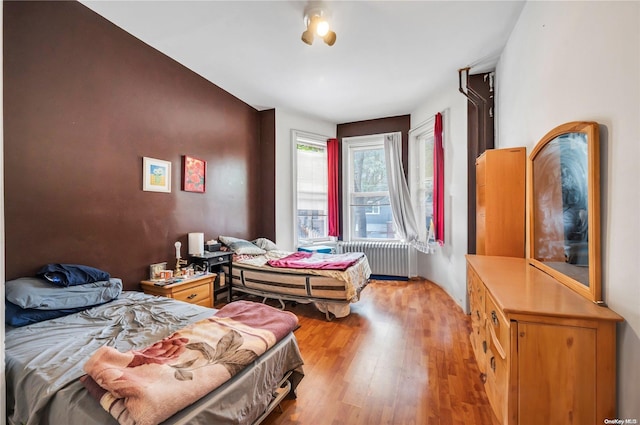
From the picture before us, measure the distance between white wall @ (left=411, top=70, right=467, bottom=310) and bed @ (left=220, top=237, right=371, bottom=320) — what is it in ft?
3.88

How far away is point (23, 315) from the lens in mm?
1517

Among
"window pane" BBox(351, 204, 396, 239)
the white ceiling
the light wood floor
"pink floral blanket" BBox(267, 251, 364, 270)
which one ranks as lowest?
the light wood floor

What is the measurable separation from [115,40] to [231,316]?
8.90 feet

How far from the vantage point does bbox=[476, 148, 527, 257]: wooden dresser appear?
6.81 ft

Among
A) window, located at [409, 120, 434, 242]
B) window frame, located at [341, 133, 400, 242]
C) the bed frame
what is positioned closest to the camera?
the bed frame

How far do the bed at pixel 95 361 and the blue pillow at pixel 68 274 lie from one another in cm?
22

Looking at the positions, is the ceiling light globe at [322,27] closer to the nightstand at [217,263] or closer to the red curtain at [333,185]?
the nightstand at [217,263]

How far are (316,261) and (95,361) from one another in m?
2.38

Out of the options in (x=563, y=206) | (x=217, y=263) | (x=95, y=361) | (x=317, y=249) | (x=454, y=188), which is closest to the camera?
(x=95, y=361)

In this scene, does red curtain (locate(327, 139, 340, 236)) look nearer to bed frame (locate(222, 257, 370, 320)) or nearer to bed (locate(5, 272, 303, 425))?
bed frame (locate(222, 257, 370, 320))

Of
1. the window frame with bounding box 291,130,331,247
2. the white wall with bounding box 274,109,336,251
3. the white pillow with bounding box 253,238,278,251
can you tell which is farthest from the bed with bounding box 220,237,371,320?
the window frame with bounding box 291,130,331,247

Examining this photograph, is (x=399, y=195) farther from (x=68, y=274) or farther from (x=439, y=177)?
(x=68, y=274)

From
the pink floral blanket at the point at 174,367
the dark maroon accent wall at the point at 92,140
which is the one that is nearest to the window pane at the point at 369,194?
the dark maroon accent wall at the point at 92,140

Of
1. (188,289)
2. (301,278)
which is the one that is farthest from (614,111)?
(188,289)
